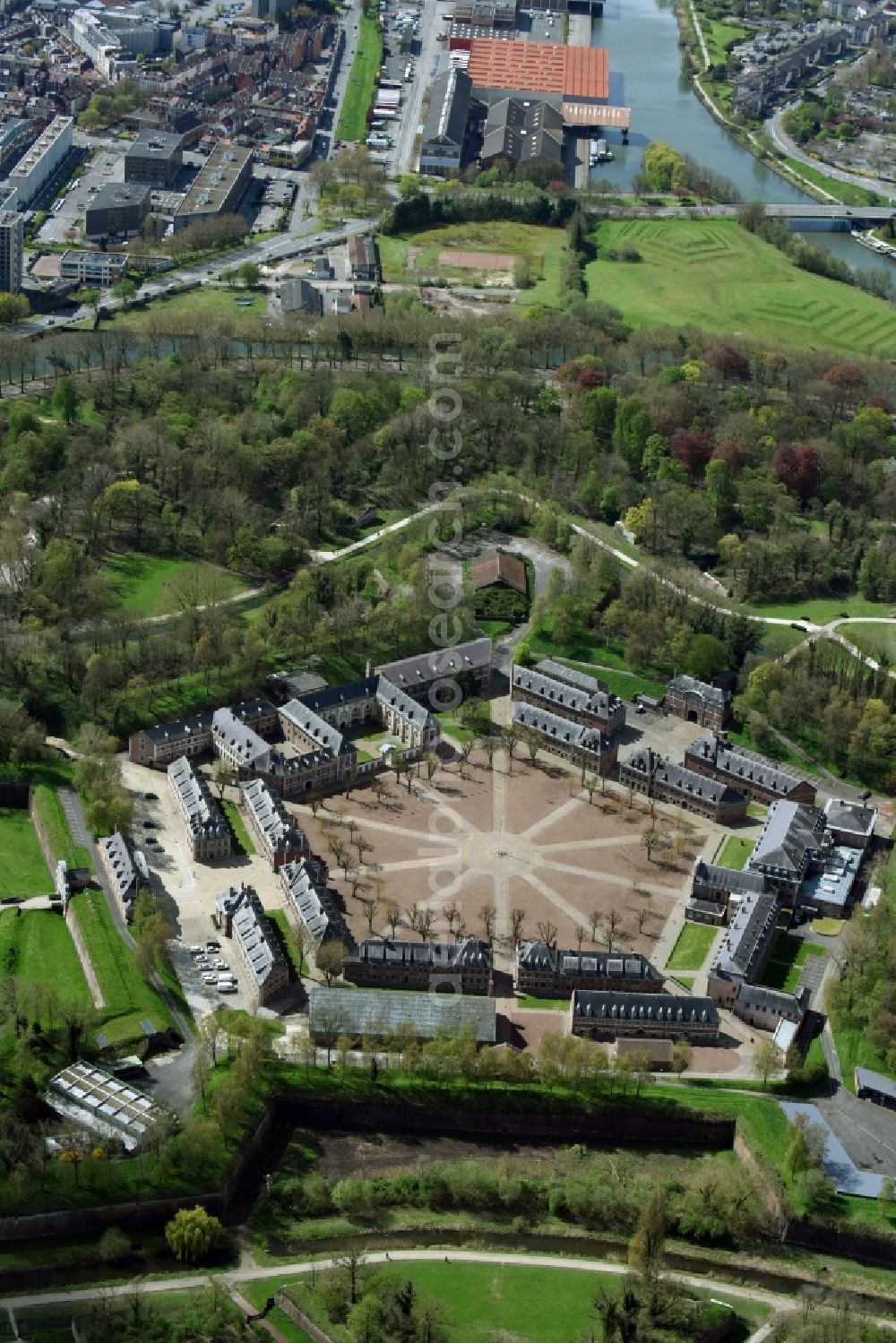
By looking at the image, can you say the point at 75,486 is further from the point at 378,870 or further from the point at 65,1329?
the point at 65,1329

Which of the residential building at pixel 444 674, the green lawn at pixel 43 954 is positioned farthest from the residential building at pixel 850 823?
the green lawn at pixel 43 954

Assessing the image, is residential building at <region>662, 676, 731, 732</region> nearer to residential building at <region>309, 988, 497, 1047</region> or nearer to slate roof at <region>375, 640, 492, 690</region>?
slate roof at <region>375, 640, 492, 690</region>

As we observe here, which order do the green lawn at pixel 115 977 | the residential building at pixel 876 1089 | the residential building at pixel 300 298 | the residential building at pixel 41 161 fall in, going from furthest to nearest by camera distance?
the residential building at pixel 41 161 < the residential building at pixel 300 298 < the green lawn at pixel 115 977 < the residential building at pixel 876 1089

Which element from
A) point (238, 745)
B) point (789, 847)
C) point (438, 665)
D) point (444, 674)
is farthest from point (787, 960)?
point (238, 745)

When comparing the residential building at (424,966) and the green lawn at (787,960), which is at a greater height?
the residential building at (424,966)

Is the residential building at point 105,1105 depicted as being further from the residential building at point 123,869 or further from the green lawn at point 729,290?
the green lawn at point 729,290

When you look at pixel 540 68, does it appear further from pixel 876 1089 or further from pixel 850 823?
pixel 876 1089

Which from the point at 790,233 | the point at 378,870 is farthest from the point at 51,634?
the point at 790,233
